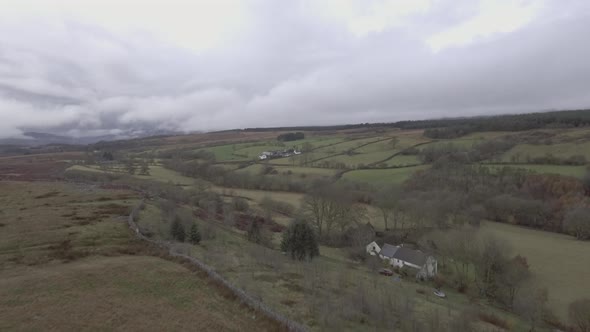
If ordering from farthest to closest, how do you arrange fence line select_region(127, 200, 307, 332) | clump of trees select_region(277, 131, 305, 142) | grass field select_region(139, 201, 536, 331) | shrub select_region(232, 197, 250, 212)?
1. clump of trees select_region(277, 131, 305, 142)
2. shrub select_region(232, 197, 250, 212)
3. grass field select_region(139, 201, 536, 331)
4. fence line select_region(127, 200, 307, 332)

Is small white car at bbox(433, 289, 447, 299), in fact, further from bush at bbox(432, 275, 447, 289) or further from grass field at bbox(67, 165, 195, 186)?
grass field at bbox(67, 165, 195, 186)

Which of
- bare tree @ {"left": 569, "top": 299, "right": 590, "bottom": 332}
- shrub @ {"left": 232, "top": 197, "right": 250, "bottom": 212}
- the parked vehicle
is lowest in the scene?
the parked vehicle

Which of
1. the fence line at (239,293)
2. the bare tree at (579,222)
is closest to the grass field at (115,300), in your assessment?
the fence line at (239,293)

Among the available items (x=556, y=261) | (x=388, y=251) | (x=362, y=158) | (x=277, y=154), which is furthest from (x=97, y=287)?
(x=277, y=154)

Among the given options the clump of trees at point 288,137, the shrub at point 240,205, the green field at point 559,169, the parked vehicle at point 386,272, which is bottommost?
the parked vehicle at point 386,272

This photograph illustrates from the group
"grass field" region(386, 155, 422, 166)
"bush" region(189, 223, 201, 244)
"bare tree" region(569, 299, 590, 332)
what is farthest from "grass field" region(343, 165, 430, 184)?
"bush" region(189, 223, 201, 244)

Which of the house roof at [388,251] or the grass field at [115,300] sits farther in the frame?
the house roof at [388,251]

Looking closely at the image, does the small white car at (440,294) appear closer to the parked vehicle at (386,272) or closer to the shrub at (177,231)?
the parked vehicle at (386,272)
